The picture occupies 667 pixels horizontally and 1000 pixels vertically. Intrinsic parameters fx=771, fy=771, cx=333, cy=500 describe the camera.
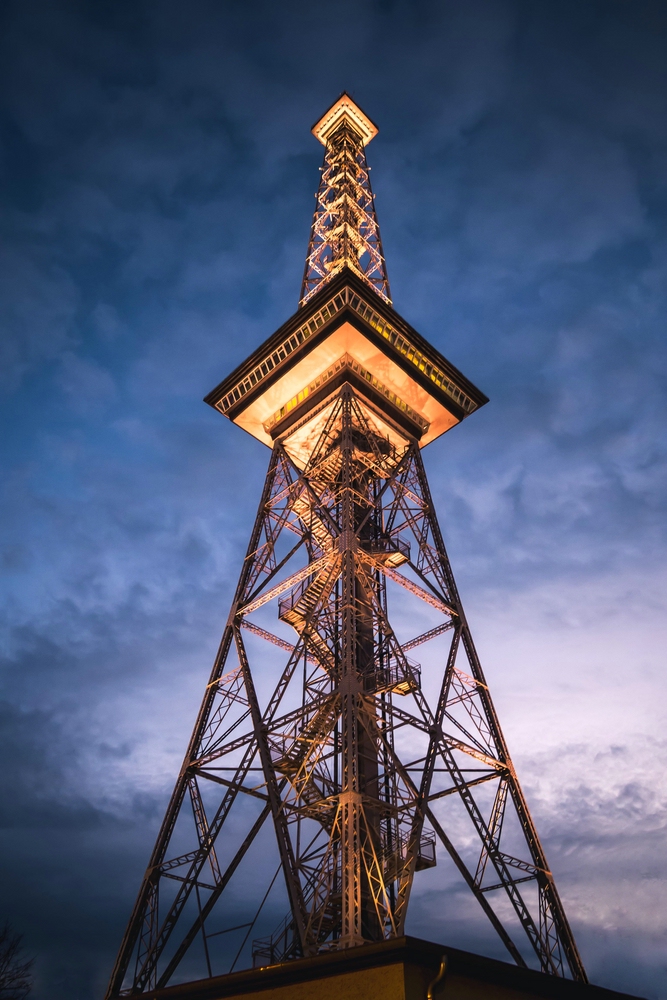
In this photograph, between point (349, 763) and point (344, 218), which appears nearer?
point (349, 763)

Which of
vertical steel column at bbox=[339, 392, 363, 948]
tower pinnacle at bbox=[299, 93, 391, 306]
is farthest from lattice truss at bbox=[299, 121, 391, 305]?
vertical steel column at bbox=[339, 392, 363, 948]

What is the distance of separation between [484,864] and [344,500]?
11.7 meters

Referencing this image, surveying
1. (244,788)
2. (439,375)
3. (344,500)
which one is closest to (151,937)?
(244,788)

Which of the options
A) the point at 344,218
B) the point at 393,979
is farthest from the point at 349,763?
the point at 344,218

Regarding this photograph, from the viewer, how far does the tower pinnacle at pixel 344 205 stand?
3812 centimetres

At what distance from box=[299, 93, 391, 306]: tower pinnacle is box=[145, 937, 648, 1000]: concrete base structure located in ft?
89.7

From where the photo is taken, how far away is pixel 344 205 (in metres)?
41.0

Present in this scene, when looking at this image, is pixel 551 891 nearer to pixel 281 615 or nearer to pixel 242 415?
pixel 281 615

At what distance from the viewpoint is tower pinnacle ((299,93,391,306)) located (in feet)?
125

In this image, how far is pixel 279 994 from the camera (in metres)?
13.3

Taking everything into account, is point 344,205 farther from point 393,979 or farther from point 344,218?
point 393,979

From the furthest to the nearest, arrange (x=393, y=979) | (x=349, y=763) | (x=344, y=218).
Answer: (x=344, y=218) → (x=349, y=763) → (x=393, y=979)

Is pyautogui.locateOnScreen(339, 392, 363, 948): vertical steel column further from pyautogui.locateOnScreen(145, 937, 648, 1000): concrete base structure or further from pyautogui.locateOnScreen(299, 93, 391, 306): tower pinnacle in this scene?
pyautogui.locateOnScreen(299, 93, 391, 306): tower pinnacle

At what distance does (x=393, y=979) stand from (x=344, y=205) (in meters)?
37.1
